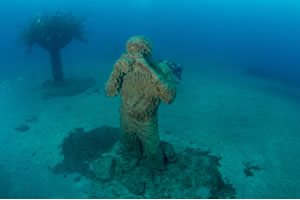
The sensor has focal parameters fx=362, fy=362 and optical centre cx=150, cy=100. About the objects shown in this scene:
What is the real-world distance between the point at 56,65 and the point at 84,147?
20.3 ft

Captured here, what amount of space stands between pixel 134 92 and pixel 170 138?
2.84m

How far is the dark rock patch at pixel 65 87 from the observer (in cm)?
1315

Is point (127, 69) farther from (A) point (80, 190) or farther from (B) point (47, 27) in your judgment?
(B) point (47, 27)

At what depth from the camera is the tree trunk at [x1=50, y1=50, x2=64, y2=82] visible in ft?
46.2

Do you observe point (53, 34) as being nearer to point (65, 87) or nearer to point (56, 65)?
point (56, 65)

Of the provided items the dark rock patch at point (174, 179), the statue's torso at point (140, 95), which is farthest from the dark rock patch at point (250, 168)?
the statue's torso at point (140, 95)

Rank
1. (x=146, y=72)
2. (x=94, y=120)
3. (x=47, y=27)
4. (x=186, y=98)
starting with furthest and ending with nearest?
(x=47, y=27) < (x=186, y=98) < (x=94, y=120) < (x=146, y=72)

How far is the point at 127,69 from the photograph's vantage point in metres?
7.11

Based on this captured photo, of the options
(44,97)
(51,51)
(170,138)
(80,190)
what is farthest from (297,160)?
(51,51)

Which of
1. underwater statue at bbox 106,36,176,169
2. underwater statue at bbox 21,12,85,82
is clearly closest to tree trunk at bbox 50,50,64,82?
underwater statue at bbox 21,12,85,82

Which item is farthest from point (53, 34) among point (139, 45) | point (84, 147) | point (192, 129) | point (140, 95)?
point (140, 95)

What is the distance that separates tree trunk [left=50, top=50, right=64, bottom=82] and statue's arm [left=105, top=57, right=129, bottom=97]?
24.0 feet

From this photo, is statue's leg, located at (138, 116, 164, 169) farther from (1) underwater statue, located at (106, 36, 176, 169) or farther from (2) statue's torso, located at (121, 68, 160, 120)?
(2) statue's torso, located at (121, 68, 160, 120)

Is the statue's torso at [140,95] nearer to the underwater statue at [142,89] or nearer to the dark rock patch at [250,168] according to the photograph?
the underwater statue at [142,89]
